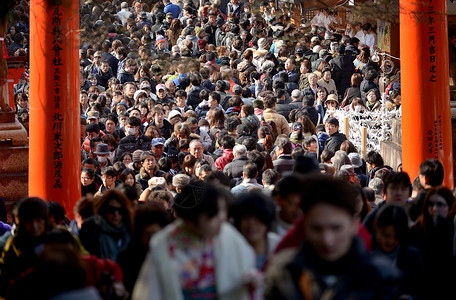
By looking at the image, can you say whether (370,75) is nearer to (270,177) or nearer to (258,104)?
(258,104)

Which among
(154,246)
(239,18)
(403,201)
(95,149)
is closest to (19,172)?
(95,149)

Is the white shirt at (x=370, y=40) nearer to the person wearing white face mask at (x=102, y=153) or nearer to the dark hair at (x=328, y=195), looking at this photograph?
the person wearing white face mask at (x=102, y=153)

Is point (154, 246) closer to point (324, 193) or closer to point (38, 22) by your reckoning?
point (324, 193)

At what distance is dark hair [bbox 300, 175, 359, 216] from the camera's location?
136 inches

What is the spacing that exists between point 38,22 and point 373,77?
780cm

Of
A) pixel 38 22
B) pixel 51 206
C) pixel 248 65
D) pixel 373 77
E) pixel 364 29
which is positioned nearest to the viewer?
pixel 51 206

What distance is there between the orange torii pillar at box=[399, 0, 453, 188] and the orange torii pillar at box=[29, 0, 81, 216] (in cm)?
367

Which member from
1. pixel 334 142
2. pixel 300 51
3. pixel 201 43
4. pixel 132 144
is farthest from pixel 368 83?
pixel 132 144

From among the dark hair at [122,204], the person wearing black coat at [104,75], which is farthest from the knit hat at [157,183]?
the person wearing black coat at [104,75]

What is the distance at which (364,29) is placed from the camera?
18.4 metres

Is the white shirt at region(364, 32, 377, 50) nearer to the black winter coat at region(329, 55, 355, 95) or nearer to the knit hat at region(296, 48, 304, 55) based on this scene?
the black winter coat at region(329, 55, 355, 95)

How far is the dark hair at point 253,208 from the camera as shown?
169 inches

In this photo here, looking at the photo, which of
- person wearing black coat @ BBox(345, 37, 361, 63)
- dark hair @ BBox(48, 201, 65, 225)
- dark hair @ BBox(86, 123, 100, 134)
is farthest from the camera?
person wearing black coat @ BBox(345, 37, 361, 63)

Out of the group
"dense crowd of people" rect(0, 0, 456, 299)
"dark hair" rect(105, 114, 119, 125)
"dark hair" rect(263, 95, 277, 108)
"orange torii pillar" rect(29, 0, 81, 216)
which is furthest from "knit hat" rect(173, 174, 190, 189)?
"dark hair" rect(105, 114, 119, 125)
